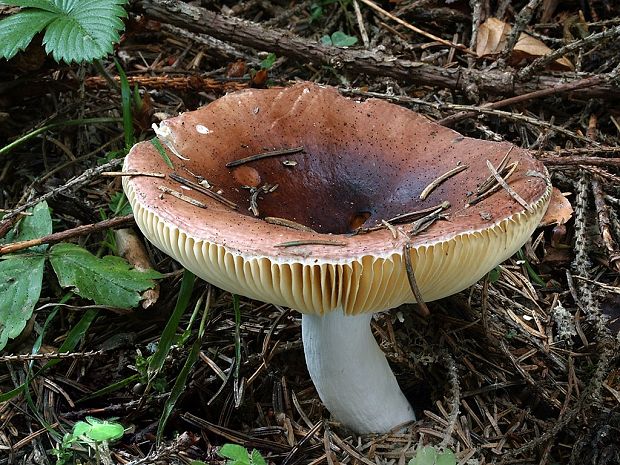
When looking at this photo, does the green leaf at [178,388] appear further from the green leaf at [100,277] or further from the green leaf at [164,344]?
the green leaf at [100,277]

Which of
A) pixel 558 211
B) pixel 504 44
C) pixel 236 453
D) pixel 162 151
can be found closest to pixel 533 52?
pixel 504 44

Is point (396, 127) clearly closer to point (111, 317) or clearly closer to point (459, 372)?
point (459, 372)

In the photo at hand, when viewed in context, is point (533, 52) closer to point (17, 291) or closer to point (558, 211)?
point (558, 211)

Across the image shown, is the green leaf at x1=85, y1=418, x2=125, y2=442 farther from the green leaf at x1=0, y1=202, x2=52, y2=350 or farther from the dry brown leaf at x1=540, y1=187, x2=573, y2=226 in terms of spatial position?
the dry brown leaf at x1=540, y1=187, x2=573, y2=226

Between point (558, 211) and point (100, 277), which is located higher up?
point (558, 211)

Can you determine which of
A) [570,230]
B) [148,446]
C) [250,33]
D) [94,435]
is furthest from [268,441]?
[250,33]

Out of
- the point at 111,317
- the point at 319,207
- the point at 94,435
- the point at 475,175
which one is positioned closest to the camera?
the point at 94,435

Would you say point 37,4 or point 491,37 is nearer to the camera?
point 37,4
